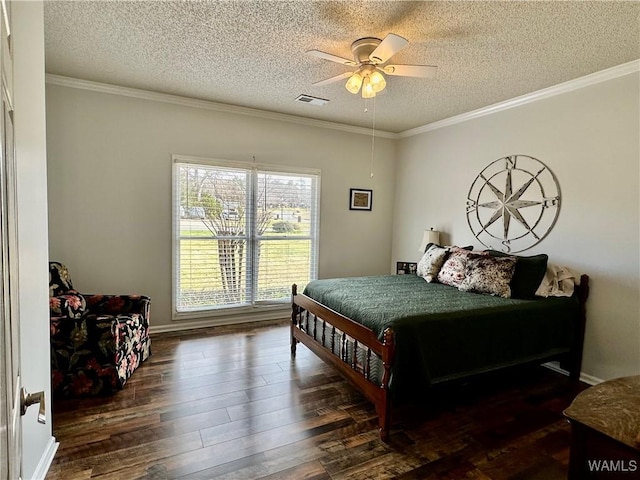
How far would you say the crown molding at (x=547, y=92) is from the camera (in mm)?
2791

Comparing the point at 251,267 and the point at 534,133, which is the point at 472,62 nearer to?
the point at 534,133

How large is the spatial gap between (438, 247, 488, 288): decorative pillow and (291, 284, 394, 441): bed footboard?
1382 millimetres

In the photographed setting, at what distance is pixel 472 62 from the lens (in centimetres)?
279

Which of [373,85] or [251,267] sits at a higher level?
[373,85]

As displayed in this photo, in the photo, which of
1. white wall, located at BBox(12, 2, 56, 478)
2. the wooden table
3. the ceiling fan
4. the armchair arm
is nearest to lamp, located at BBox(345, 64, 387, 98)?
the ceiling fan

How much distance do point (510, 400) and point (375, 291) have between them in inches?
51.5

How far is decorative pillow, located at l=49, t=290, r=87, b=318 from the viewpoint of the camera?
2.76 m

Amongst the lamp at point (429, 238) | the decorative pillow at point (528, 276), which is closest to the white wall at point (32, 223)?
the decorative pillow at point (528, 276)

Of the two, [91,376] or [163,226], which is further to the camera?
[163,226]

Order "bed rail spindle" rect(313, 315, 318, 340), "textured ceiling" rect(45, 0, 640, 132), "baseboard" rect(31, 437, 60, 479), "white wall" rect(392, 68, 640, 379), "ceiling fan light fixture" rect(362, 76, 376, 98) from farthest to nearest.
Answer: "bed rail spindle" rect(313, 315, 318, 340), "white wall" rect(392, 68, 640, 379), "ceiling fan light fixture" rect(362, 76, 376, 98), "textured ceiling" rect(45, 0, 640, 132), "baseboard" rect(31, 437, 60, 479)

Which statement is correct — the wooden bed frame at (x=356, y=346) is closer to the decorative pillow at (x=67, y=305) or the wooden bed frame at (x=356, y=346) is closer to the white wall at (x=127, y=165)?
the white wall at (x=127, y=165)

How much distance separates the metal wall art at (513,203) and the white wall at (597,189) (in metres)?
0.09

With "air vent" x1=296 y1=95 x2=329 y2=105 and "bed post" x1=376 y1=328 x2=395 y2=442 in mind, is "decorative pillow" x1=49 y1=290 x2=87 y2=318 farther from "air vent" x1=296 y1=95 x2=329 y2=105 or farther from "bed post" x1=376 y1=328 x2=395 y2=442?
"air vent" x1=296 y1=95 x2=329 y2=105

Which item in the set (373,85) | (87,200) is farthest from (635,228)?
(87,200)
